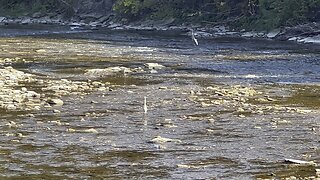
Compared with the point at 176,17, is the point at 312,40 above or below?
below

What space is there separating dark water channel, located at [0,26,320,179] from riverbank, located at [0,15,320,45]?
11.9 meters

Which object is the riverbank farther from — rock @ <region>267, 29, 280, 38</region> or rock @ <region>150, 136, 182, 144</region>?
rock @ <region>150, 136, 182, 144</region>

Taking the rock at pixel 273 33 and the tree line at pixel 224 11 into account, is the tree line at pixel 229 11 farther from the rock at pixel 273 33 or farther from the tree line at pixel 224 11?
the rock at pixel 273 33

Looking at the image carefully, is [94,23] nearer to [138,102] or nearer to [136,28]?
[136,28]

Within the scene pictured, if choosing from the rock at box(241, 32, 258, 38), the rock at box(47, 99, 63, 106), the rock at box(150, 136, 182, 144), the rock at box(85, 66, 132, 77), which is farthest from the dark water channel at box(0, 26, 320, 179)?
the rock at box(241, 32, 258, 38)

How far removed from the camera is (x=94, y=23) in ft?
209

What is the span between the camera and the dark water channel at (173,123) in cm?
1196

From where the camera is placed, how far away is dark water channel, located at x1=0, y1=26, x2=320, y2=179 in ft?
39.2

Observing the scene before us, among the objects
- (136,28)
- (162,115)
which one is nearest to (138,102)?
(162,115)

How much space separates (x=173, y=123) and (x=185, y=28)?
127 feet

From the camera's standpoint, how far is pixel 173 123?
1602 centimetres

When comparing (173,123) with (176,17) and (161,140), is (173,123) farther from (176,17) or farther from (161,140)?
(176,17)

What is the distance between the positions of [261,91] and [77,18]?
48660 mm

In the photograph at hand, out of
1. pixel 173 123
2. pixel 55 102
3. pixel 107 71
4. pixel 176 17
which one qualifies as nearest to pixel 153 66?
pixel 107 71
